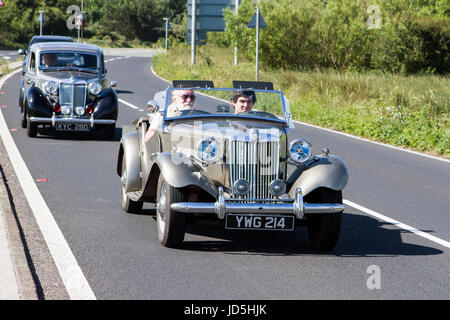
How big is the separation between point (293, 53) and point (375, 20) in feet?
15.0

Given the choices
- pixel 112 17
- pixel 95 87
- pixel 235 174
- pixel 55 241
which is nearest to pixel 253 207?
pixel 235 174

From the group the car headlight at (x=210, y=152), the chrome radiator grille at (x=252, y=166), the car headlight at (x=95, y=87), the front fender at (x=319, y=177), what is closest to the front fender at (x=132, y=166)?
the car headlight at (x=210, y=152)

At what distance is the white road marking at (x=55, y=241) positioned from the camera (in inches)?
239

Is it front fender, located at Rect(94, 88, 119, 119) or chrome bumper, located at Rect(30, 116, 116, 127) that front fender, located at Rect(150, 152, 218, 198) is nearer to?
chrome bumper, located at Rect(30, 116, 116, 127)

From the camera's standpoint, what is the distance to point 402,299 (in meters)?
5.96

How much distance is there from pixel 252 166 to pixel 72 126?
9.24 meters

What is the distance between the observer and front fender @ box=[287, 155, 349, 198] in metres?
7.40

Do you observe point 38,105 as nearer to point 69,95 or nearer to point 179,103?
point 69,95

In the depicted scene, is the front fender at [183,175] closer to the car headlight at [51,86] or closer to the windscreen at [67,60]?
the car headlight at [51,86]

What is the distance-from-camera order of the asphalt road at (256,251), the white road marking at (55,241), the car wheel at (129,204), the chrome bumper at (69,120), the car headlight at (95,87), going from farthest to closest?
the car headlight at (95,87) → the chrome bumper at (69,120) → the car wheel at (129,204) → the asphalt road at (256,251) → the white road marking at (55,241)

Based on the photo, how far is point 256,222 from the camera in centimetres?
716

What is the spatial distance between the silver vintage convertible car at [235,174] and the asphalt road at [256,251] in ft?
1.08

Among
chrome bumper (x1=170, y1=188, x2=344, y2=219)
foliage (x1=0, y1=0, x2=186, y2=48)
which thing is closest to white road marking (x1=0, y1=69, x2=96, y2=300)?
chrome bumper (x1=170, y1=188, x2=344, y2=219)

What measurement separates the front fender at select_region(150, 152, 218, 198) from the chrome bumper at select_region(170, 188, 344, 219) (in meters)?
0.17
